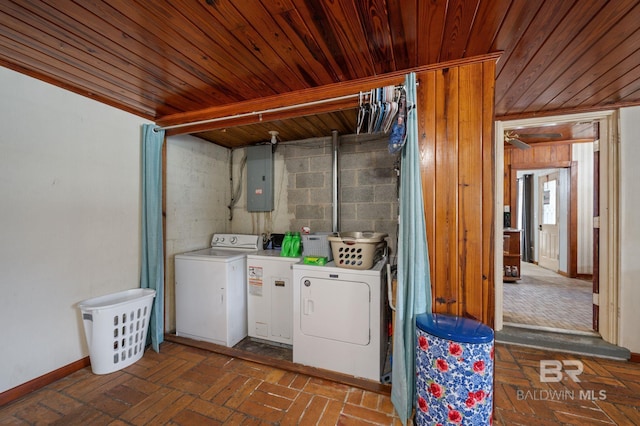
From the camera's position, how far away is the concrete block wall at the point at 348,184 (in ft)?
9.14

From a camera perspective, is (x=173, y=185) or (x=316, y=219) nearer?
(x=173, y=185)

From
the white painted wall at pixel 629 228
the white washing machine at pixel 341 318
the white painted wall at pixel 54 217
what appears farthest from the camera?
the white painted wall at pixel 629 228

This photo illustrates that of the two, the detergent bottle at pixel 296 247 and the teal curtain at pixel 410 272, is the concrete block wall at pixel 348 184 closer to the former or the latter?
the detergent bottle at pixel 296 247

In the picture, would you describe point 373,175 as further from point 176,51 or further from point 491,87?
point 176,51

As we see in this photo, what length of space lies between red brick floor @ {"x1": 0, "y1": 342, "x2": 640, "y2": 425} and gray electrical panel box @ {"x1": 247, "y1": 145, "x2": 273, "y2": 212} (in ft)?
5.98

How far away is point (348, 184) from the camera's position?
2953 millimetres

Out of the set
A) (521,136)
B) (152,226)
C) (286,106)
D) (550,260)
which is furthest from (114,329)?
(550,260)

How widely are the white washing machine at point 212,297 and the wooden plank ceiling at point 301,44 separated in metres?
1.55

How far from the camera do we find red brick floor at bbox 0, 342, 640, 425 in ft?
5.05

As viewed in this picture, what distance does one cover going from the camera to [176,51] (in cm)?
151

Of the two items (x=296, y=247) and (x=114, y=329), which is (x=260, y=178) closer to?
(x=296, y=247)

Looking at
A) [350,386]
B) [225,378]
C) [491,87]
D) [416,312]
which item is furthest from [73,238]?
[491,87]

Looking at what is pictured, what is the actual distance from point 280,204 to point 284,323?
58.8 inches

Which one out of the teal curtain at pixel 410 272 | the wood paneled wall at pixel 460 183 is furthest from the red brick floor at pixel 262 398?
the wood paneled wall at pixel 460 183
